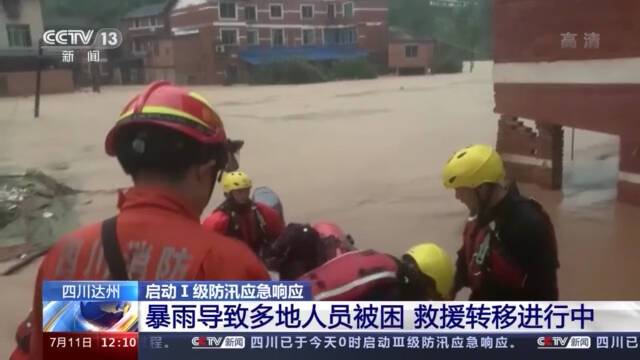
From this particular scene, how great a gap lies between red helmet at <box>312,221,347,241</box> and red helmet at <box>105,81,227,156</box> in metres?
0.76

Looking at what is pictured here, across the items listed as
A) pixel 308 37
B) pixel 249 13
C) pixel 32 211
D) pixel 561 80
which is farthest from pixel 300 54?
pixel 32 211

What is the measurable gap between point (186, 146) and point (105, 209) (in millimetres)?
839

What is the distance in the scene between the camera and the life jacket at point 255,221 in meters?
1.83

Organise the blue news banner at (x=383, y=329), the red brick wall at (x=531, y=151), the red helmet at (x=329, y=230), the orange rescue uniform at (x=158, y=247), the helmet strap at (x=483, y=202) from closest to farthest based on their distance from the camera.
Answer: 1. the orange rescue uniform at (x=158, y=247)
2. the blue news banner at (x=383, y=329)
3. the helmet strap at (x=483, y=202)
4. the red helmet at (x=329, y=230)
5. the red brick wall at (x=531, y=151)

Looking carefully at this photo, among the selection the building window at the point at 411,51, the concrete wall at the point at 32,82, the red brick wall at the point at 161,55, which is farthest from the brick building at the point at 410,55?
the concrete wall at the point at 32,82

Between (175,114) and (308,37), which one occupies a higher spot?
(308,37)

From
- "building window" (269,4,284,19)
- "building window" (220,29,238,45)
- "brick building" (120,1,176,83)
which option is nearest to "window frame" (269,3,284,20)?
"building window" (269,4,284,19)

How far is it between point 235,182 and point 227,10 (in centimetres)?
50

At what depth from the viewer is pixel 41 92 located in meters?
1.53

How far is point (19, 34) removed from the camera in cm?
147

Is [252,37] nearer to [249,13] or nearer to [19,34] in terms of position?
[249,13]

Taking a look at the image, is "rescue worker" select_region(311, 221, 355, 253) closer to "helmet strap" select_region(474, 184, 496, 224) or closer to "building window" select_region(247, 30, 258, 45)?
"helmet strap" select_region(474, 184, 496, 224)

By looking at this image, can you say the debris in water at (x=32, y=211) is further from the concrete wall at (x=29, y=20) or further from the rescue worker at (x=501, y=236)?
the rescue worker at (x=501, y=236)

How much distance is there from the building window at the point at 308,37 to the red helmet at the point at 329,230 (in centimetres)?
50
